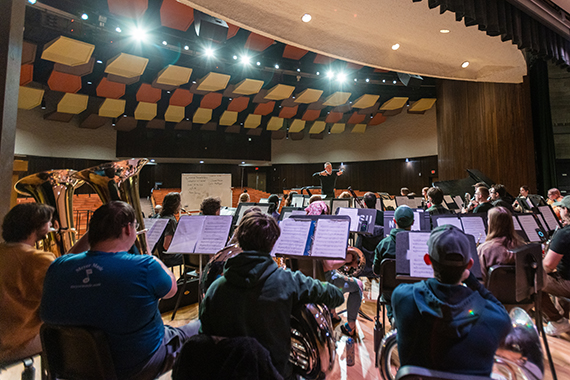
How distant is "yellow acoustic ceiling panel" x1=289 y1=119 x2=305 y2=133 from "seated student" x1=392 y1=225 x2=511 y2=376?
14.5m

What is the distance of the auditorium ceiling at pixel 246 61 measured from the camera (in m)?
3.40

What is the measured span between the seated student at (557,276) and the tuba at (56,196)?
3736 millimetres

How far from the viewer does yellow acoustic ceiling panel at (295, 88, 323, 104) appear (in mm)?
11361

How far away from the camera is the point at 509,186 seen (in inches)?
338

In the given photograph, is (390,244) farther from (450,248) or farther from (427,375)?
(427,375)

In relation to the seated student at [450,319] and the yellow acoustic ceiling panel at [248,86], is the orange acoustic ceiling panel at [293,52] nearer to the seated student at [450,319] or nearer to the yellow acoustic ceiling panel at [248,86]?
the yellow acoustic ceiling panel at [248,86]

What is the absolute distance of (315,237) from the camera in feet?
7.75

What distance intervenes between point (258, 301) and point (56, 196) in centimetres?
191

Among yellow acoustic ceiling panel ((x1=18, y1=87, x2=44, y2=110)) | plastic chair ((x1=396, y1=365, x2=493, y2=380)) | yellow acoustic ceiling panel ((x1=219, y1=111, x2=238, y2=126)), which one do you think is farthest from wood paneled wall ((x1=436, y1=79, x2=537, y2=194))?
yellow acoustic ceiling panel ((x1=18, y1=87, x2=44, y2=110))

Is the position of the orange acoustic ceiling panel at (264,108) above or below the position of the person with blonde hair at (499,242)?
above

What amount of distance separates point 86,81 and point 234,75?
470cm

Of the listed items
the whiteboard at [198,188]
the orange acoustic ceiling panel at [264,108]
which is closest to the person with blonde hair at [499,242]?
the whiteboard at [198,188]

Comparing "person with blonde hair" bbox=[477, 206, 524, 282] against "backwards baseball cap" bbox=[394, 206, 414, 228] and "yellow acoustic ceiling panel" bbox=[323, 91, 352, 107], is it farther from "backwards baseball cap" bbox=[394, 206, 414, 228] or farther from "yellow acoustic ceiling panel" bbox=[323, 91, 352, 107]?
"yellow acoustic ceiling panel" bbox=[323, 91, 352, 107]

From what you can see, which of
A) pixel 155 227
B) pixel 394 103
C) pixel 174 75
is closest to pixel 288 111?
pixel 394 103
